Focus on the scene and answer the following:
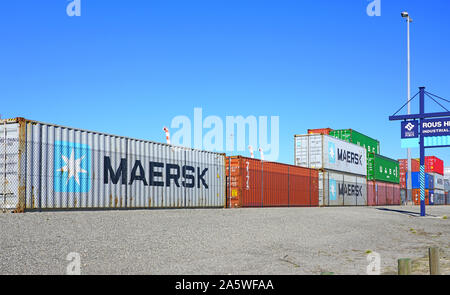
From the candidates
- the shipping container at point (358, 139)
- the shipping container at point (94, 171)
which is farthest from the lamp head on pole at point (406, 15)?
the shipping container at point (94, 171)

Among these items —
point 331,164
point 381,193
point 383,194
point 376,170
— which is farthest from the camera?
point 383,194

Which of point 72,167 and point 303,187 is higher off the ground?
point 72,167

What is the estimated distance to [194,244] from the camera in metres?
12.7

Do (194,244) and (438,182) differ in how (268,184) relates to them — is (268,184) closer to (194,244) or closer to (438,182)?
(194,244)

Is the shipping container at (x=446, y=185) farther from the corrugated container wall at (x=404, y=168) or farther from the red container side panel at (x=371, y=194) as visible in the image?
the red container side panel at (x=371, y=194)

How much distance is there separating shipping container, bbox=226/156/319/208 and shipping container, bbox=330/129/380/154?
9.59 meters

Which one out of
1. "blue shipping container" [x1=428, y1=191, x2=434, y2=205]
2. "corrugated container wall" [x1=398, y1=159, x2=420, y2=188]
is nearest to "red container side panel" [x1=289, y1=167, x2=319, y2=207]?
"corrugated container wall" [x1=398, y1=159, x2=420, y2=188]

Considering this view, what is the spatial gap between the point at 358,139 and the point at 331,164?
10680mm

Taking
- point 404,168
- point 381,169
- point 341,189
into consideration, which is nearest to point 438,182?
point 404,168

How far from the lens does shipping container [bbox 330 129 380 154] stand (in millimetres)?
42500

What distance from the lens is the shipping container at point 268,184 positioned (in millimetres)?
25766

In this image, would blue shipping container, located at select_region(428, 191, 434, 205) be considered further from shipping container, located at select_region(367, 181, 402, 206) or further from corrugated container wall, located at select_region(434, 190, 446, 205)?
shipping container, located at select_region(367, 181, 402, 206)
